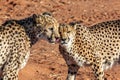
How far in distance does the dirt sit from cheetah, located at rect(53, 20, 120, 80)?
2.73 feet

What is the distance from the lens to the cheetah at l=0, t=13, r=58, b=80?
19.2 feet

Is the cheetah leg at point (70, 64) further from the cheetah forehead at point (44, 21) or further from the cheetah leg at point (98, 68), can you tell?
the cheetah forehead at point (44, 21)

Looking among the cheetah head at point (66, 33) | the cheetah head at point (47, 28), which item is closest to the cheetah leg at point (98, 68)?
the cheetah head at point (66, 33)

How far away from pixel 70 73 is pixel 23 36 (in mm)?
1159

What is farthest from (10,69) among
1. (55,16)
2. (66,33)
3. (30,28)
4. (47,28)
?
(55,16)

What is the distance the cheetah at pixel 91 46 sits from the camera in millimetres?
6215

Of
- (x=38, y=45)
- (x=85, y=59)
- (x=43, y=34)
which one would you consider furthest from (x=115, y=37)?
(x=38, y=45)

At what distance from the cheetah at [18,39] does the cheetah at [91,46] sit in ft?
0.87

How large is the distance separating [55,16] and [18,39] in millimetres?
4564

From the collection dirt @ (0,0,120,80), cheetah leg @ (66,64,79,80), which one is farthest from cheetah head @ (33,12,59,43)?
dirt @ (0,0,120,80)

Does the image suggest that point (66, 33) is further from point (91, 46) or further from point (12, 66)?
point (12, 66)

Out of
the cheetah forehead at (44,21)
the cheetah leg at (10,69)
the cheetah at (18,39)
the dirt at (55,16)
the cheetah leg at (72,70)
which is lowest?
the dirt at (55,16)

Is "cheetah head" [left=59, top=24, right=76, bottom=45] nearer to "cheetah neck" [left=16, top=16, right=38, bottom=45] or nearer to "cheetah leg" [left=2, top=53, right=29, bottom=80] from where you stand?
"cheetah neck" [left=16, top=16, right=38, bottom=45]

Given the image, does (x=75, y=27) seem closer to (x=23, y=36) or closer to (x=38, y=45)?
(x=23, y=36)
